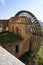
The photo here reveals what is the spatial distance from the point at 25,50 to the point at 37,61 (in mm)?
2961

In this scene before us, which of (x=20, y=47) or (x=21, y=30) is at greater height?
(x=21, y=30)

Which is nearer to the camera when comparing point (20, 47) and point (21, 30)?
point (20, 47)

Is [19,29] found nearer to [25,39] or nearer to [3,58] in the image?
[25,39]

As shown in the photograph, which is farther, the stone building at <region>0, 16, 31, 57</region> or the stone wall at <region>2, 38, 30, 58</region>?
the stone building at <region>0, 16, 31, 57</region>

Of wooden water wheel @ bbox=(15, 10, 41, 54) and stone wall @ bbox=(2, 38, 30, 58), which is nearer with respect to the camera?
stone wall @ bbox=(2, 38, 30, 58)

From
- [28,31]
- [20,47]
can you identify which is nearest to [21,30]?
[28,31]

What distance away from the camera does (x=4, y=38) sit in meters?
19.0

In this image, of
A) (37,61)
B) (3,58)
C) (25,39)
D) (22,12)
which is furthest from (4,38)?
(3,58)

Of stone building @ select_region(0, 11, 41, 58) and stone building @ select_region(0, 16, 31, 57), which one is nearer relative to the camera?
stone building @ select_region(0, 16, 31, 57)

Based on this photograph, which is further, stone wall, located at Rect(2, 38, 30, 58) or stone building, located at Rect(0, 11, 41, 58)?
stone building, located at Rect(0, 11, 41, 58)

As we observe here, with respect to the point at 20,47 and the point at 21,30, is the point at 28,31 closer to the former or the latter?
the point at 21,30

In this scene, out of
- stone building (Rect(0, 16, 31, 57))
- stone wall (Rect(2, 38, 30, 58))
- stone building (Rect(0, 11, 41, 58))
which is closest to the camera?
stone wall (Rect(2, 38, 30, 58))

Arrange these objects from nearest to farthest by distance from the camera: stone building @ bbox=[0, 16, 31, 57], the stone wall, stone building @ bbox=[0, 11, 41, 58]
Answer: the stone wall, stone building @ bbox=[0, 16, 31, 57], stone building @ bbox=[0, 11, 41, 58]

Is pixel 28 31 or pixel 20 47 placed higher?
pixel 28 31
